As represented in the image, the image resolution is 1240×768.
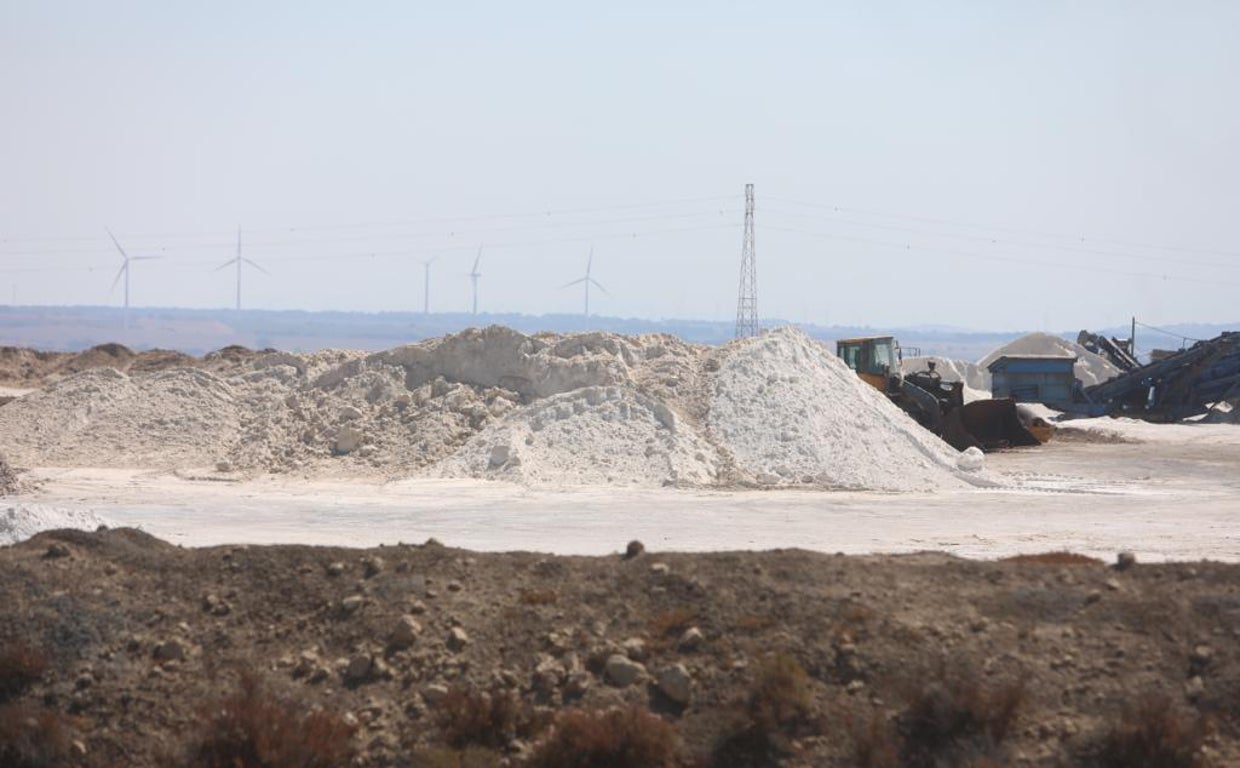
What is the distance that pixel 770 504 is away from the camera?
25172mm

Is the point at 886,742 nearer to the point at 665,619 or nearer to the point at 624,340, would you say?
the point at 665,619

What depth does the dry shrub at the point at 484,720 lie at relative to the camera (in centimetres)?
1188

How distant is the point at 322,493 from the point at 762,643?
49.9 feet

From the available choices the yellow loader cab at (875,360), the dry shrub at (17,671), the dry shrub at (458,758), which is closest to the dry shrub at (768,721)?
the dry shrub at (458,758)

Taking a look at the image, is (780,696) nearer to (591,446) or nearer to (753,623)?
(753,623)

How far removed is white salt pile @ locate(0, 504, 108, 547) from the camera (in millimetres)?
17438

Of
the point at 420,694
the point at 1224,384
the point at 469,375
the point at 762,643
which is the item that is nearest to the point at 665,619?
the point at 762,643

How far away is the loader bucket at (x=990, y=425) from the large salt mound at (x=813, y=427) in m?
3.90

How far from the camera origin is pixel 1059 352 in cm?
6662

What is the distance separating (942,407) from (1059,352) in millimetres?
32649

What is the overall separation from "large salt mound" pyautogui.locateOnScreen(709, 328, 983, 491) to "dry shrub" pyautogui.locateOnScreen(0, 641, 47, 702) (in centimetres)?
1675

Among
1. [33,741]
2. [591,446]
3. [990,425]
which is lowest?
[33,741]

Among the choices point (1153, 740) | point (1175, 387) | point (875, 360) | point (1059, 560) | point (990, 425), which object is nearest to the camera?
point (1153, 740)

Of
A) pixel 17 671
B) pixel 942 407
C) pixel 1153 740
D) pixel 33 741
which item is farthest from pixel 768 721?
pixel 942 407
